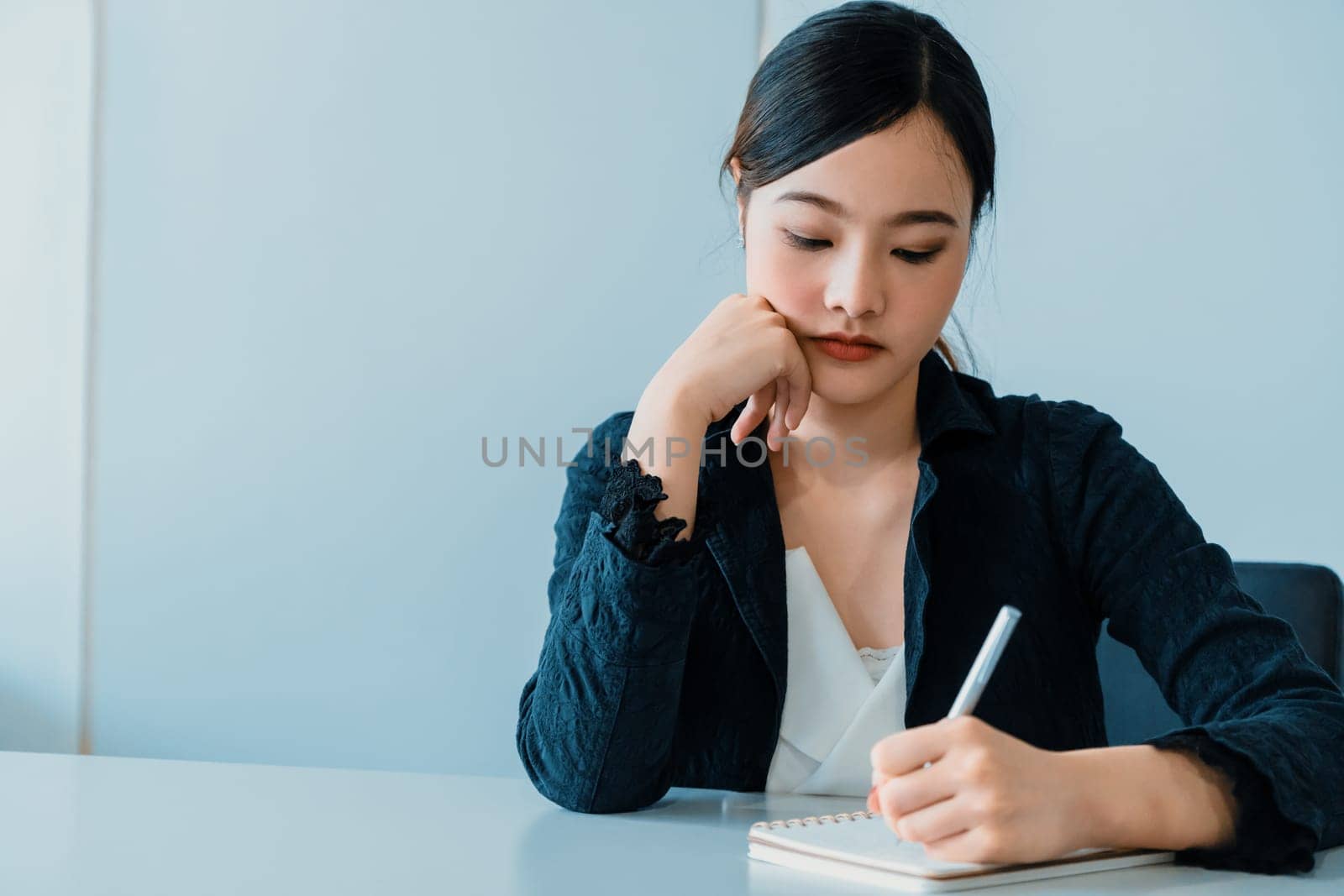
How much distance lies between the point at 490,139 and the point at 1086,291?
3.13ft

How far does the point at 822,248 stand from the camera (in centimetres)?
100

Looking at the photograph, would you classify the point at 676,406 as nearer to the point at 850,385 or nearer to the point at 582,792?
the point at 850,385

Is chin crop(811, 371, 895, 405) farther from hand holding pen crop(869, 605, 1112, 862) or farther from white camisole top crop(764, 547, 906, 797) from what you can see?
hand holding pen crop(869, 605, 1112, 862)

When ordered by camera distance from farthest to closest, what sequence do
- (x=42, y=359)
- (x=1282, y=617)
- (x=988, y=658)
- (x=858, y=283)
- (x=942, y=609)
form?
(x=42, y=359) < (x=1282, y=617) < (x=942, y=609) < (x=858, y=283) < (x=988, y=658)

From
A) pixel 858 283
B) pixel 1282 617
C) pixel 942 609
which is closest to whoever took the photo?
pixel 858 283

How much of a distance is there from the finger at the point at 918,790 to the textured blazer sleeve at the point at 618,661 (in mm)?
278

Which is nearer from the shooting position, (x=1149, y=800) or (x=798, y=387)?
(x=1149, y=800)

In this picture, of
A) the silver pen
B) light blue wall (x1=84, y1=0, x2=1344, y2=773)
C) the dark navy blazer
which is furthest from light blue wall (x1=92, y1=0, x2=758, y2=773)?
the silver pen

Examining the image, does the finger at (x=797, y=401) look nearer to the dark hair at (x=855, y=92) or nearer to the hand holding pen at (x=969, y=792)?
the dark hair at (x=855, y=92)

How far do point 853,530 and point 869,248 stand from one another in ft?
0.97

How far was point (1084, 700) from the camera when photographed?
1104mm

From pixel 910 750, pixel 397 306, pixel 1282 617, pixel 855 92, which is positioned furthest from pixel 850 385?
pixel 397 306

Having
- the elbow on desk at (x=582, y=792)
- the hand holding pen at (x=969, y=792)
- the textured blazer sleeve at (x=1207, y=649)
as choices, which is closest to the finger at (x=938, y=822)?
the hand holding pen at (x=969, y=792)

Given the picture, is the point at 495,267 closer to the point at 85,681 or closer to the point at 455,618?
the point at 455,618
